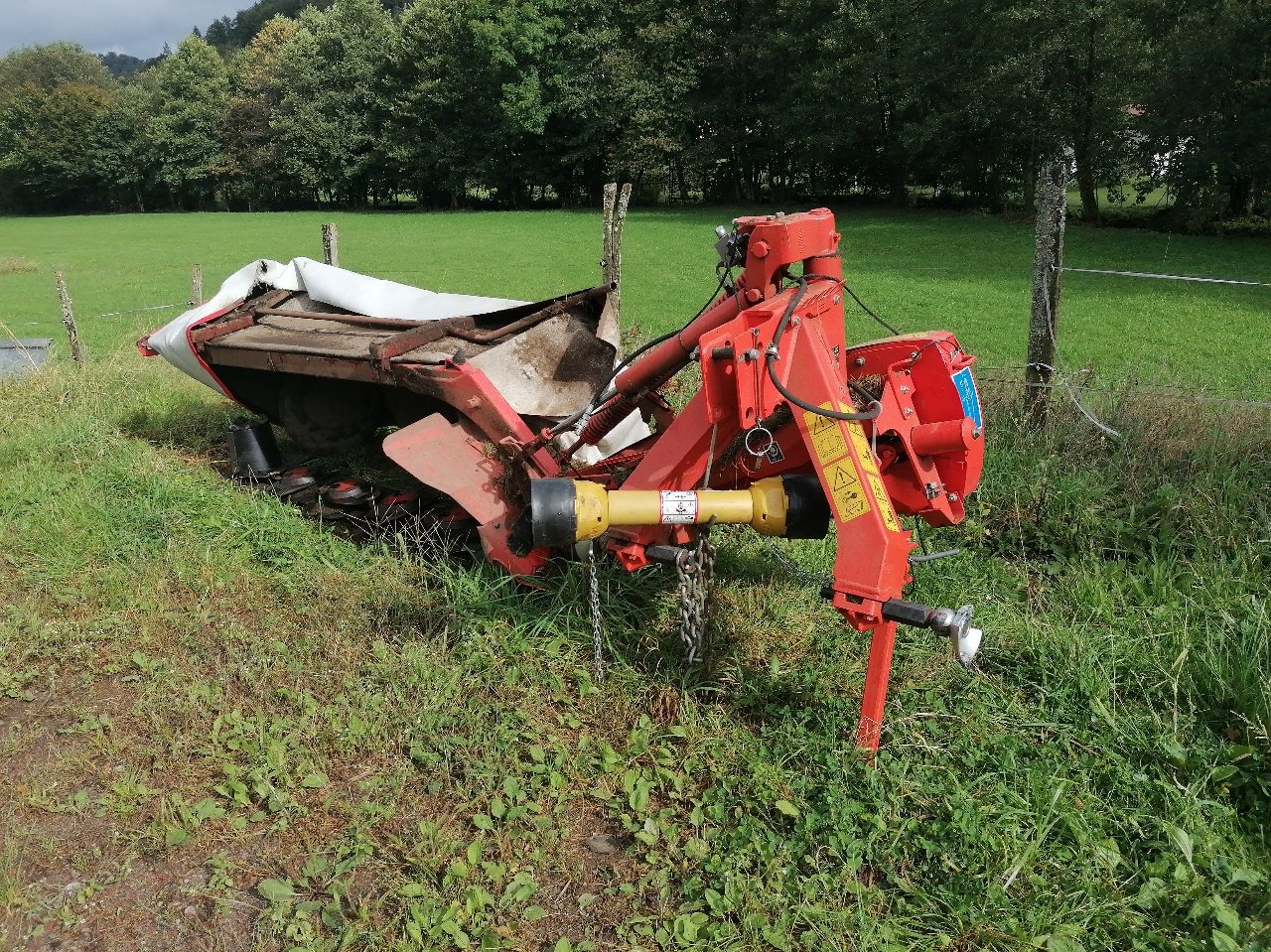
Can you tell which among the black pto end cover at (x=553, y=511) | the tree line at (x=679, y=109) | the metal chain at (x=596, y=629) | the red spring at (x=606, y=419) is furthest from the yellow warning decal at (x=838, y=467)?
the tree line at (x=679, y=109)

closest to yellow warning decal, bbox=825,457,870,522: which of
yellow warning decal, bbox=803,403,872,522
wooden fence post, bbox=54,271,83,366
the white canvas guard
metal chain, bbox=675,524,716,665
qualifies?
yellow warning decal, bbox=803,403,872,522

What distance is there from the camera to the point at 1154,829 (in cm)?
282

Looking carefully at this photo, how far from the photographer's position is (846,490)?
9.74 feet

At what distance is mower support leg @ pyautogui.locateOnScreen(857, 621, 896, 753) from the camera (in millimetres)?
2961

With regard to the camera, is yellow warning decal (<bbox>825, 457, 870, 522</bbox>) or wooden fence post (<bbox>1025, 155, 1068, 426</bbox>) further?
wooden fence post (<bbox>1025, 155, 1068, 426</bbox>)

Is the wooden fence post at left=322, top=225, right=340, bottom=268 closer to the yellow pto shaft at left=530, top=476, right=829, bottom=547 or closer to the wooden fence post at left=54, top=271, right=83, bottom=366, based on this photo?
the wooden fence post at left=54, top=271, right=83, bottom=366

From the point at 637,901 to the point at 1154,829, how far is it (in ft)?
5.33

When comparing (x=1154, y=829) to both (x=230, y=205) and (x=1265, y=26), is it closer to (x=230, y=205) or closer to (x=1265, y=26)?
(x=1265, y=26)

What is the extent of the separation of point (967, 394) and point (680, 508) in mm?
1257

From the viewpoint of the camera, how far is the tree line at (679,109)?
79.3ft

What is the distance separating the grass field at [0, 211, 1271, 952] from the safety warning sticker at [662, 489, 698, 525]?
887 mm

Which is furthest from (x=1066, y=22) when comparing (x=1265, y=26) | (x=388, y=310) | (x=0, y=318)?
(x=0, y=318)

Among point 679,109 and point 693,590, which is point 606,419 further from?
point 679,109

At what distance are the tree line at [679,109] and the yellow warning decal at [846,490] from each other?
35.3ft
